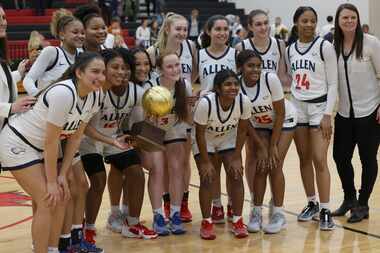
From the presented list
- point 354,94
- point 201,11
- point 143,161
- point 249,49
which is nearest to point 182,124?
point 143,161

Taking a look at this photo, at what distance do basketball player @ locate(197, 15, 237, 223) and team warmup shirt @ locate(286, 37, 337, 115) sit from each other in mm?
523

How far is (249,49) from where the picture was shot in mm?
5391

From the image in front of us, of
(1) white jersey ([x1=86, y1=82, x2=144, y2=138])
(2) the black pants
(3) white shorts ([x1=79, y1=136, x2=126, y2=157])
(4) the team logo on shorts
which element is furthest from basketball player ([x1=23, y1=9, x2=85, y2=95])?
(2) the black pants

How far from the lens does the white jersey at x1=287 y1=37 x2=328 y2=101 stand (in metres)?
5.35

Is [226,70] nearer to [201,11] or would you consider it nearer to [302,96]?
[302,96]

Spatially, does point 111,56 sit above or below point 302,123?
above

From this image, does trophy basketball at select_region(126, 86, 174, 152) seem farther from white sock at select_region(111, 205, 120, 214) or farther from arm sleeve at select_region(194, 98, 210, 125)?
white sock at select_region(111, 205, 120, 214)

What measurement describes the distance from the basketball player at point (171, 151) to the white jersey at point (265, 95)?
50cm

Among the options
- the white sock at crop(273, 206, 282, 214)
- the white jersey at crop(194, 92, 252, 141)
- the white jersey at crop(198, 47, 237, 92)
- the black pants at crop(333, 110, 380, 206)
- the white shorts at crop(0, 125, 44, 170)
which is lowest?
the white sock at crop(273, 206, 282, 214)

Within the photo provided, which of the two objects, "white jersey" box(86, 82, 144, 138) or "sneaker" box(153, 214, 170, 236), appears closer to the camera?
"white jersey" box(86, 82, 144, 138)

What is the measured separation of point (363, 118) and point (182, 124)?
147 cm

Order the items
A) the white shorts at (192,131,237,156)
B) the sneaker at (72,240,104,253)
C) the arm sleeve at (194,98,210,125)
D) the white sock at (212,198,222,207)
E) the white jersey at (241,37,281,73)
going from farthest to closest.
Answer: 1. the white sock at (212,198,222,207)
2. the white jersey at (241,37,281,73)
3. the white shorts at (192,131,237,156)
4. the arm sleeve at (194,98,210,125)
5. the sneaker at (72,240,104,253)

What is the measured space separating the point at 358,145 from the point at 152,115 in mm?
1812

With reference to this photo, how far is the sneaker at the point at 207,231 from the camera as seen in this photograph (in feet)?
→ 17.1
